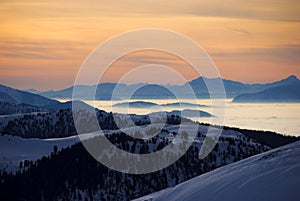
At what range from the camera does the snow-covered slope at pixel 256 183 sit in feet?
89.4

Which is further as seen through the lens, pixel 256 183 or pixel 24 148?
pixel 24 148

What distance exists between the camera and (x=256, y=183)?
1162 inches

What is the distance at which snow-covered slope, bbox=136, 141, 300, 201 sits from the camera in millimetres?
27248

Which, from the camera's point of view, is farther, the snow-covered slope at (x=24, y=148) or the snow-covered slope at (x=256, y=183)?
the snow-covered slope at (x=24, y=148)

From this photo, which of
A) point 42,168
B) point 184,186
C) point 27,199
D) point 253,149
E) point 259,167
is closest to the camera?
point 259,167

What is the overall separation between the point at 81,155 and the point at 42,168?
11.1 m

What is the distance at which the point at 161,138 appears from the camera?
155750 mm

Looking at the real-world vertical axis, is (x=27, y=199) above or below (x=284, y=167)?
below

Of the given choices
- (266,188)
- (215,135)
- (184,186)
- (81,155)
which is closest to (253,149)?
(215,135)

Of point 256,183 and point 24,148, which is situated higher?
point 256,183

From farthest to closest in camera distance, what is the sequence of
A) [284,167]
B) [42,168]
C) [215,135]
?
1. [215,135]
2. [42,168]
3. [284,167]

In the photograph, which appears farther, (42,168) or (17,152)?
(17,152)

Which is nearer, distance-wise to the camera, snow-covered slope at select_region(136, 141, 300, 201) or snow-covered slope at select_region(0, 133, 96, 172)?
snow-covered slope at select_region(136, 141, 300, 201)

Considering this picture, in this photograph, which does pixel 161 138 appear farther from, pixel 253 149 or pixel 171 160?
pixel 253 149
